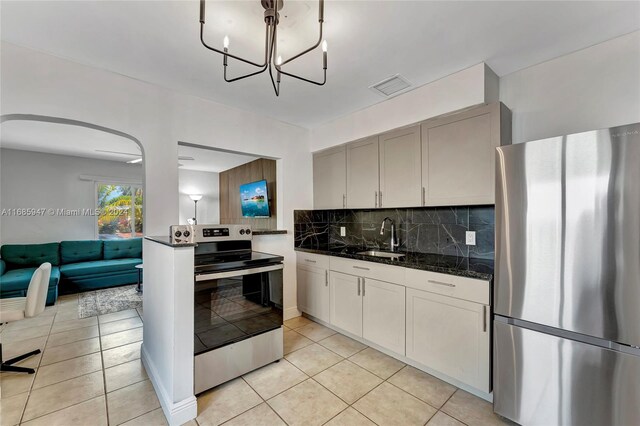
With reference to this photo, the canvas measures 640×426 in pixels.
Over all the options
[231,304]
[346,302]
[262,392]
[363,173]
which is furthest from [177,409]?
[363,173]

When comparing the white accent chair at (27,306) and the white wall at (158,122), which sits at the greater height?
the white wall at (158,122)

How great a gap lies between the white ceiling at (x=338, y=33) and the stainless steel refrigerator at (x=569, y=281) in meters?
0.83

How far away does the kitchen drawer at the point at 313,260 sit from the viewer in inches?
120

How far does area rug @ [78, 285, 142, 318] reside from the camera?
376cm

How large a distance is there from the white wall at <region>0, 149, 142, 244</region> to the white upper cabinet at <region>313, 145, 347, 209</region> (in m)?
4.85

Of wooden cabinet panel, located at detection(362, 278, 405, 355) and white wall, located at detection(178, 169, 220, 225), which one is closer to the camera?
wooden cabinet panel, located at detection(362, 278, 405, 355)

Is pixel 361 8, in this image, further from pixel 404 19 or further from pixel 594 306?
pixel 594 306

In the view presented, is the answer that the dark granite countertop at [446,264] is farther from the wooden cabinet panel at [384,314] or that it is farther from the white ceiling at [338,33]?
the white ceiling at [338,33]

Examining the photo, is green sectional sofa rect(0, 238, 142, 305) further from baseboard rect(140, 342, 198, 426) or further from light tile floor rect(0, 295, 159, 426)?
baseboard rect(140, 342, 198, 426)

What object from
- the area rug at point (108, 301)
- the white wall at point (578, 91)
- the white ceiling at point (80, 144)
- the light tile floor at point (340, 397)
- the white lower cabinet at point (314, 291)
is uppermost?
the white ceiling at point (80, 144)

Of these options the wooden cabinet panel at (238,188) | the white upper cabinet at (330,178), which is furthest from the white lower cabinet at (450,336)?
the wooden cabinet panel at (238,188)

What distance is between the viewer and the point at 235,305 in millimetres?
2164

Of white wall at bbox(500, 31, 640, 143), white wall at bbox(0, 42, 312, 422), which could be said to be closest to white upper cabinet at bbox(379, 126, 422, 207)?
white wall at bbox(500, 31, 640, 143)

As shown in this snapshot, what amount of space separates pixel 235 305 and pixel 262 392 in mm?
662
